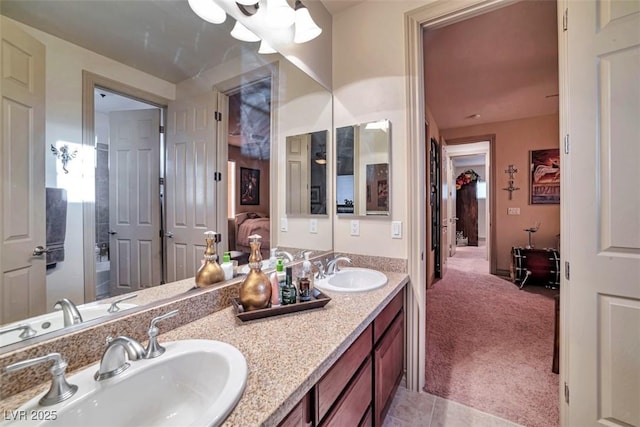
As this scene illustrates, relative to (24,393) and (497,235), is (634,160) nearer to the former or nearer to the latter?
(24,393)

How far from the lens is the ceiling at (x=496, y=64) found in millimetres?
2158

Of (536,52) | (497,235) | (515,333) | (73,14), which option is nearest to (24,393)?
(73,14)

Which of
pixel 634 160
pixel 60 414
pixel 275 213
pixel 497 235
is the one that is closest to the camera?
pixel 60 414

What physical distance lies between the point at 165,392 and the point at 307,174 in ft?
5.11

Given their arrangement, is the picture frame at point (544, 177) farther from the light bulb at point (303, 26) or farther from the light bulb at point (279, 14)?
the light bulb at point (279, 14)

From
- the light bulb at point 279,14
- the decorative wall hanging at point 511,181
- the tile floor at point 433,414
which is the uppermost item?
the light bulb at point 279,14

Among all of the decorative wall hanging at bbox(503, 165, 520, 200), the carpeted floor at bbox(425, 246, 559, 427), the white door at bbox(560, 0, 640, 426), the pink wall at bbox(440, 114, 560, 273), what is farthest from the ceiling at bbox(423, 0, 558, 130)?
the carpeted floor at bbox(425, 246, 559, 427)

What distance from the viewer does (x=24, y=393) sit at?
62 centimetres

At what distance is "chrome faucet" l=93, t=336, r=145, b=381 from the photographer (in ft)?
2.16

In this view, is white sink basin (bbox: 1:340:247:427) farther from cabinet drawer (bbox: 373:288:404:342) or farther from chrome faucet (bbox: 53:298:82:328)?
cabinet drawer (bbox: 373:288:404:342)

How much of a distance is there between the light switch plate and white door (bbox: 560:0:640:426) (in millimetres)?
839

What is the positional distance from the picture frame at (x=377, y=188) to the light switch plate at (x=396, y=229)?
10cm

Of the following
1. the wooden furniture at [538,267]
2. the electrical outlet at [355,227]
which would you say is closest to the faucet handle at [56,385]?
the electrical outlet at [355,227]

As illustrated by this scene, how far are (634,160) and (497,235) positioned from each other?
392 centimetres
